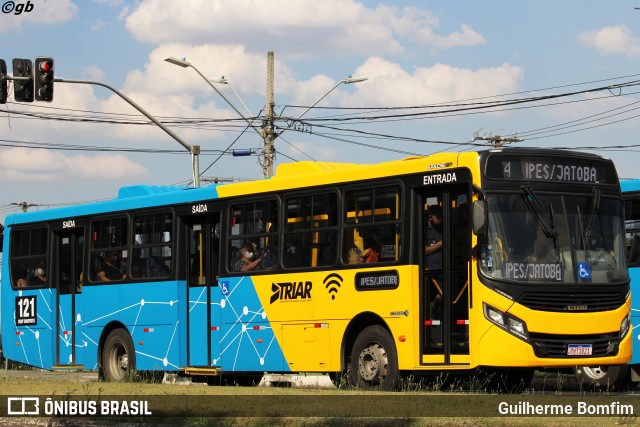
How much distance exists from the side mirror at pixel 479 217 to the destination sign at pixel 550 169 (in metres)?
Answer: 0.57

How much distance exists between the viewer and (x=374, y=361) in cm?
1688

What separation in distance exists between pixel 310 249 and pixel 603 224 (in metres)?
4.24

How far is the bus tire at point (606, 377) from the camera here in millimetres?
19094

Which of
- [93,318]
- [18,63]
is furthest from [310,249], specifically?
[18,63]

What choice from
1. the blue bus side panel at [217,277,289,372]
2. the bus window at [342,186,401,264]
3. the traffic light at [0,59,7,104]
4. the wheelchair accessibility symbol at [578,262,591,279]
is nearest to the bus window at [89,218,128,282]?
the blue bus side panel at [217,277,289,372]

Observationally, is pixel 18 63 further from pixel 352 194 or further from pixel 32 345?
pixel 352 194

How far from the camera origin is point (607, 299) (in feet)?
51.9

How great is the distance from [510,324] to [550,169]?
215cm

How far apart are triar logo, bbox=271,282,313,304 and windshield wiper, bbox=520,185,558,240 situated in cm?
377

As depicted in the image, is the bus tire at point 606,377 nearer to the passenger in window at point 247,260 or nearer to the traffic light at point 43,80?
the passenger in window at point 247,260

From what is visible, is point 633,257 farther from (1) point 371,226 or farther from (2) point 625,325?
(1) point 371,226

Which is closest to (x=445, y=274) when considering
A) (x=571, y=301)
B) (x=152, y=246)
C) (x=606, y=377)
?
(x=571, y=301)

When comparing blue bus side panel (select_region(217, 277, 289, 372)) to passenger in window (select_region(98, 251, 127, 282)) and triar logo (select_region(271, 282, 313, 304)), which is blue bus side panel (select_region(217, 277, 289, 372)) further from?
passenger in window (select_region(98, 251, 127, 282))

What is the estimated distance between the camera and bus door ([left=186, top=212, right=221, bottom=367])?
20.1 m
